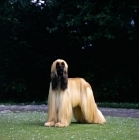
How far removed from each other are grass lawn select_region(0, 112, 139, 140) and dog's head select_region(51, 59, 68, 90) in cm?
107

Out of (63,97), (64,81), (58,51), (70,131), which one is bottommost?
(70,131)

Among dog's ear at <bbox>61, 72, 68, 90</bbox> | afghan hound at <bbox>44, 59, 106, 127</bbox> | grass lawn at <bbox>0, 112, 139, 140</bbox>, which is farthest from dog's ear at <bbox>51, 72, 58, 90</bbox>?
grass lawn at <bbox>0, 112, 139, 140</bbox>

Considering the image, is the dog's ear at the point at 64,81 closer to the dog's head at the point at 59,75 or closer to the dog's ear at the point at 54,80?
the dog's head at the point at 59,75

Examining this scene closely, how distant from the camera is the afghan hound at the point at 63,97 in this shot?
12930mm

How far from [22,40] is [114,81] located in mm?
5162

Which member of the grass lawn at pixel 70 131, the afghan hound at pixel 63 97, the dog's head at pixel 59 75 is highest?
the dog's head at pixel 59 75

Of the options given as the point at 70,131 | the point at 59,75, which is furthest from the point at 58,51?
the point at 70,131

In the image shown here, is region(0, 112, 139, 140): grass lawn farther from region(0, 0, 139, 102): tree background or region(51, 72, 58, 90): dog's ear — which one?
region(0, 0, 139, 102): tree background

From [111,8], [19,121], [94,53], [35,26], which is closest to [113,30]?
[111,8]

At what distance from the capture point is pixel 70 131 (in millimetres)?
11922

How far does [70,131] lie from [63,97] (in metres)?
1.31

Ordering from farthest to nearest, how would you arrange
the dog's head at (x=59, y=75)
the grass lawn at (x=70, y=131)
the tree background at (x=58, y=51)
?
the tree background at (x=58, y=51) → the dog's head at (x=59, y=75) → the grass lawn at (x=70, y=131)

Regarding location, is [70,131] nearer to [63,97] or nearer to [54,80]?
[63,97]

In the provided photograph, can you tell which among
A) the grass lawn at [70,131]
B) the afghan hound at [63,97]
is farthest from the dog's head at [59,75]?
the grass lawn at [70,131]
